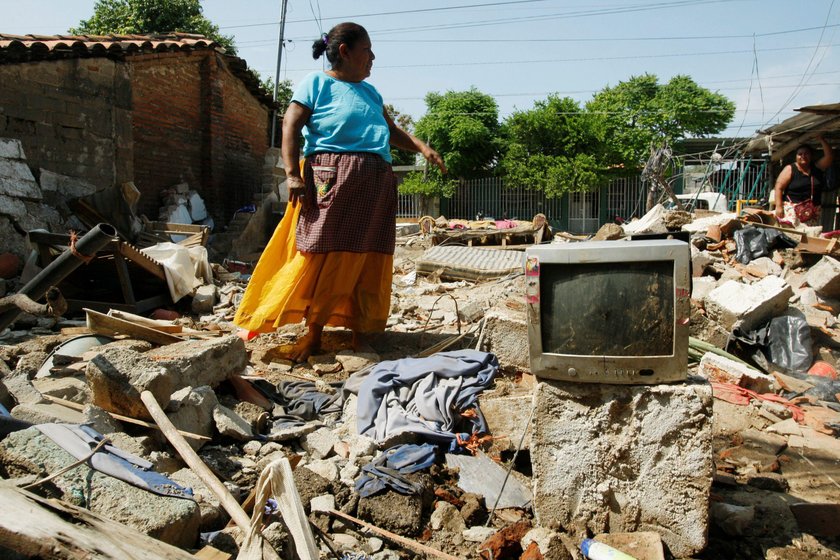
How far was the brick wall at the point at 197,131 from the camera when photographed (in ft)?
34.5

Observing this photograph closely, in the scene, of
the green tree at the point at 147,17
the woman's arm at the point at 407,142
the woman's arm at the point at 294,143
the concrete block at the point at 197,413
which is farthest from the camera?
the green tree at the point at 147,17

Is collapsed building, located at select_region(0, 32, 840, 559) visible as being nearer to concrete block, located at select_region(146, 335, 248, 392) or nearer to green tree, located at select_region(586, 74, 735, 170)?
concrete block, located at select_region(146, 335, 248, 392)

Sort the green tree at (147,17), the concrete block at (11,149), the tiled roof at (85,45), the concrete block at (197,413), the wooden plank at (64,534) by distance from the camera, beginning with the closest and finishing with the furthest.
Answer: the wooden plank at (64,534) → the concrete block at (197,413) → the concrete block at (11,149) → the tiled roof at (85,45) → the green tree at (147,17)

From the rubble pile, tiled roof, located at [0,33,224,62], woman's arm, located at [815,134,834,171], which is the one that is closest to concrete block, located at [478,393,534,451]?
the rubble pile

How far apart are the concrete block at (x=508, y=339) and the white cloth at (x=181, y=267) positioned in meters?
4.18

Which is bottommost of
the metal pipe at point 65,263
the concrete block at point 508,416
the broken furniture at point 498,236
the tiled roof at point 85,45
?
the concrete block at point 508,416

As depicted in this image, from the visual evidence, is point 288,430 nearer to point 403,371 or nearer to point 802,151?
point 403,371

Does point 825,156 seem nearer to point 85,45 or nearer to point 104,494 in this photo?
point 104,494

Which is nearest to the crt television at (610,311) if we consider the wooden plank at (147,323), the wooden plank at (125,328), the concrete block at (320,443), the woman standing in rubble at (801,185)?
the concrete block at (320,443)

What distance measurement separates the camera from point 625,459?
2.34 meters

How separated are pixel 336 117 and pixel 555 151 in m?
22.2

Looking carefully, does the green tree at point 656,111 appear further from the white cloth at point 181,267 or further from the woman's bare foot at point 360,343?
the woman's bare foot at point 360,343

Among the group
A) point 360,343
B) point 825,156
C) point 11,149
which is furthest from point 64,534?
point 825,156

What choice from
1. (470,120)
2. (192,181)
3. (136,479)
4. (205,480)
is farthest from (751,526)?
(470,120)
